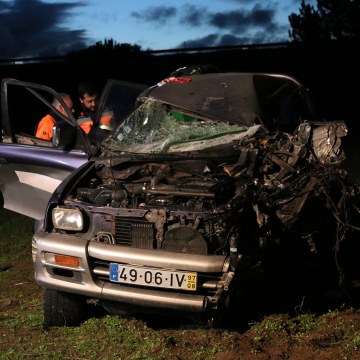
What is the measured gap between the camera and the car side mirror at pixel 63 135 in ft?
16.0

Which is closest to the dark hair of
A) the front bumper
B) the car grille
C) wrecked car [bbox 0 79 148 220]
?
wrecked car [bbox 0 79 148 220]

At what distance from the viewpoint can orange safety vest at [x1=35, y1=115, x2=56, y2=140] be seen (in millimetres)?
6020

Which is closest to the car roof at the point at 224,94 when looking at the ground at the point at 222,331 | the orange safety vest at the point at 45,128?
the orange safety vest at the point at 45,128

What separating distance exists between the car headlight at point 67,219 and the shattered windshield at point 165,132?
3.33 ft

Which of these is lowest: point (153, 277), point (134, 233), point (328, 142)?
point (153, 277)

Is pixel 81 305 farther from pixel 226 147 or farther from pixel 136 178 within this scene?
pixel 226 147

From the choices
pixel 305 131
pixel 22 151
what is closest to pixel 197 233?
pixel 305 131

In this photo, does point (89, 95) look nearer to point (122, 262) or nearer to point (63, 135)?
point (63, 135)

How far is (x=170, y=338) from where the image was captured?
4.05 m

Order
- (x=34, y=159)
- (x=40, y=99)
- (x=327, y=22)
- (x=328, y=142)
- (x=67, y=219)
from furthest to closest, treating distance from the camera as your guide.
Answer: (x=327, y=22) < (x=34, y=159) < (x=40, y=99) < (x=328, y=142) < (x=67, y=219)

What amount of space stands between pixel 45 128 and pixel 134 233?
2.69 m

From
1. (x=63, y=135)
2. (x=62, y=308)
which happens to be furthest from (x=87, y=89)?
(x=62, y=308)

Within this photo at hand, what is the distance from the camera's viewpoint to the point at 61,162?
5188 mm

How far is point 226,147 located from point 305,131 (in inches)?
29.9
